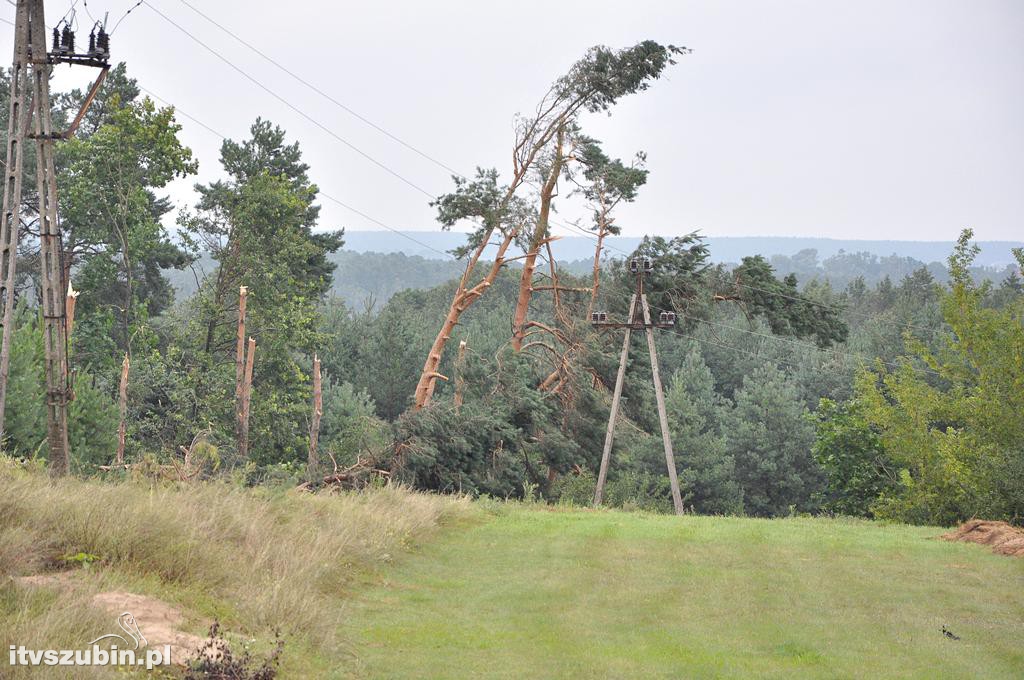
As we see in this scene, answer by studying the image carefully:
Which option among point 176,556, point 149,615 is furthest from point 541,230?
point 149,615

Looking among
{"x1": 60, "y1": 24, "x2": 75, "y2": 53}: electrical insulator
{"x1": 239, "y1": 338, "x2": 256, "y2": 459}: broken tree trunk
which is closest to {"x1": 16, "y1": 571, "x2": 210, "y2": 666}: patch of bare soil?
{"x1": 60, "y1": 24, "x2": 75, "y2": 53}: electrical insulator

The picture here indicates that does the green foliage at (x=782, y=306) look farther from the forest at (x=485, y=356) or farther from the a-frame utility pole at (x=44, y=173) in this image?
the a-frame utility pole at (x=44, y=173)

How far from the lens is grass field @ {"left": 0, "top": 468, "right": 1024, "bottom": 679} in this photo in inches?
360

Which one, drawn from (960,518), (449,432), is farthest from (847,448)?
(449,432)

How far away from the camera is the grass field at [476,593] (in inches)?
360

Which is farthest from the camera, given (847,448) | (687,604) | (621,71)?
(847,448)

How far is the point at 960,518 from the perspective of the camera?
27125 mm

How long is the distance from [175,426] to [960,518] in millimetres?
26851

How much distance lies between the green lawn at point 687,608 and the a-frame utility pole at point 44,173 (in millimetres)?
6636

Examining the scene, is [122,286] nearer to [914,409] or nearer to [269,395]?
[269,395]

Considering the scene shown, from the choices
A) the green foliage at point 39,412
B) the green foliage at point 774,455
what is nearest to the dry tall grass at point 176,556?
the green foliage at point 39,412

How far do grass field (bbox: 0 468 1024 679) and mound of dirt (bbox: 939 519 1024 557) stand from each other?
617mm

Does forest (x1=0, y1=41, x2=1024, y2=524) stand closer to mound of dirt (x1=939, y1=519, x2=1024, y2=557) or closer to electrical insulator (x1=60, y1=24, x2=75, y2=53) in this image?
mound of dirt (x1=939, y1=519, x2=1024, y2=557)

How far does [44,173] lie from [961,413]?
953 inches
